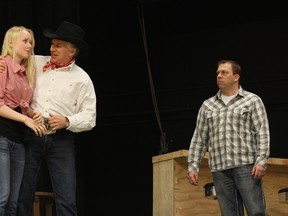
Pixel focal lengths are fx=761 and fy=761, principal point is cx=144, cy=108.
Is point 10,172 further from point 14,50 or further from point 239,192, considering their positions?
point 239,192

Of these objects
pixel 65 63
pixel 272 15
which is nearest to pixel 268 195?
pixel 272 15

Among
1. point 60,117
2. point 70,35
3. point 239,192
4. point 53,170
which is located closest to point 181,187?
point 239,192

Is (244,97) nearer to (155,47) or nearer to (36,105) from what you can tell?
(36,105)

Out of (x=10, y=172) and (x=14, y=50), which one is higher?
(x=14, y=50)

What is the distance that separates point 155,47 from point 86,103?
202cm

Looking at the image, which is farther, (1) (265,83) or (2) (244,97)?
(1) (265,83)

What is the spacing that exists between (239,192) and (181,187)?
25.6 inches

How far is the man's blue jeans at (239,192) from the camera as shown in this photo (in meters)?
4.82

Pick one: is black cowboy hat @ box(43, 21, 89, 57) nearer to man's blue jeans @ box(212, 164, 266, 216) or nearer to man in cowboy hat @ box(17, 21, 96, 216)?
man in cowboy hat @ box(17, 21, 96, 216)

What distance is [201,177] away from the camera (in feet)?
18.5

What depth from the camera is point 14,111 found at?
446 cm

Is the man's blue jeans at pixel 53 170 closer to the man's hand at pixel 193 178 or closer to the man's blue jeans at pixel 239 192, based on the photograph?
the man's hand at pixel 193 178

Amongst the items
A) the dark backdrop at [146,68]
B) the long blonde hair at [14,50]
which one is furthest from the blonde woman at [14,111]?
the dark backdrop at [146,68]

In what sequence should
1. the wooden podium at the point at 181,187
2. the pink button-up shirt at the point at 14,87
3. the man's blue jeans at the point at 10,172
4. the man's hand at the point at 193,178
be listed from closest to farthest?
the man's blue jeans at the point at 10,172 → the pink button-up shirt at the point at 14,87 → the man's hand at the point at 193,178 → the wooden podium at the point at 181,187
